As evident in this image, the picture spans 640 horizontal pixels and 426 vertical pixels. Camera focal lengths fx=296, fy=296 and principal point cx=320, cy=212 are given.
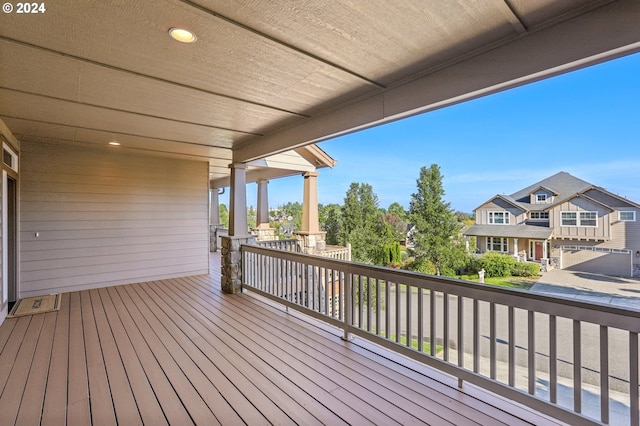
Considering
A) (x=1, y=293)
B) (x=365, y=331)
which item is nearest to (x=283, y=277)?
(x=365, y=331)

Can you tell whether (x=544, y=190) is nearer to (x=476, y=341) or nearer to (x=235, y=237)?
(x=476, y=341)

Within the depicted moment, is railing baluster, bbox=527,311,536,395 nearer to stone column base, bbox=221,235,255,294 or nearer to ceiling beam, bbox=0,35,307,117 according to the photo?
ceiling beam, bbox=0,35,307,117

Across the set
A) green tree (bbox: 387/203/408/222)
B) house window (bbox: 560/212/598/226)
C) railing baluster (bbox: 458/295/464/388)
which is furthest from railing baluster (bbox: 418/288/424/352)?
green tree (bbox: 387/203/408/222)

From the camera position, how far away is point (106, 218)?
595 centimetres

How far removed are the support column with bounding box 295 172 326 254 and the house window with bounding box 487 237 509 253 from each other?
468 centimetres

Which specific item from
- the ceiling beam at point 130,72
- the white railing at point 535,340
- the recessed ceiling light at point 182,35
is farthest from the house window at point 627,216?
the recessed ceiling light at point 182,35

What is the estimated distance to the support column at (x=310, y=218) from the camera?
26.6 feet

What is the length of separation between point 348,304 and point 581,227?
2307 mm

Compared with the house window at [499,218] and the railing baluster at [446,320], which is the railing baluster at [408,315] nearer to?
the railing baluster at [446,320]

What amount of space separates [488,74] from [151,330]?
443 centimetres

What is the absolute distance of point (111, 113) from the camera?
144 inches

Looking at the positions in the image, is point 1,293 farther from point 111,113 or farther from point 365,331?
point 365,331

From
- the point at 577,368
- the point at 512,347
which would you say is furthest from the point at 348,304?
the point at 577,368

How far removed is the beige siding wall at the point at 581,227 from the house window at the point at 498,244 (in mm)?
783
